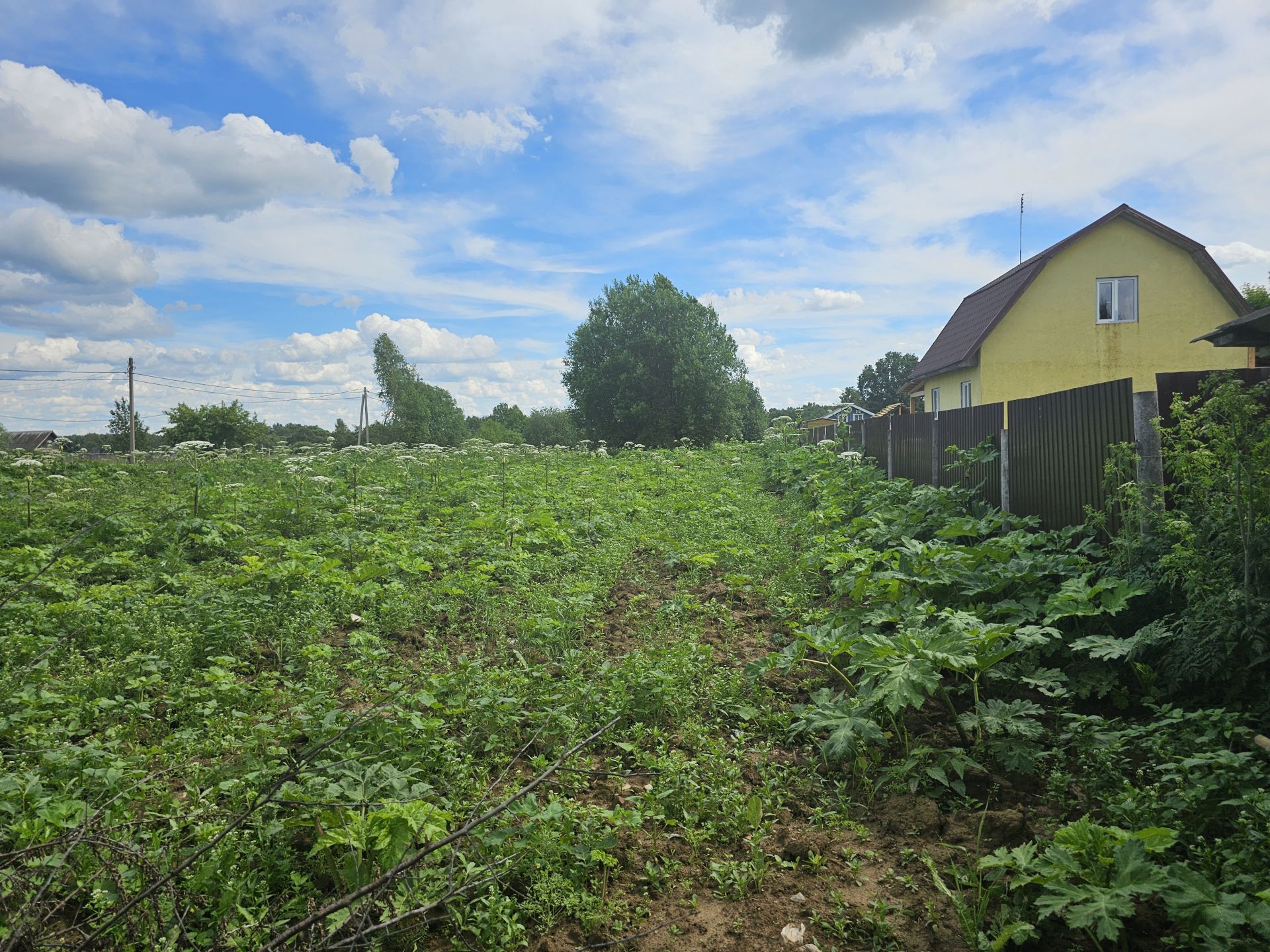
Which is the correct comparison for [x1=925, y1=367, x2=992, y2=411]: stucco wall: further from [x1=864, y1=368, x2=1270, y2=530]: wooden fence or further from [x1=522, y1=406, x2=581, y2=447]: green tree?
[x1=522, y1=406, x2=581, y2=447]: green tree

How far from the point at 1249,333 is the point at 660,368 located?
32.3m

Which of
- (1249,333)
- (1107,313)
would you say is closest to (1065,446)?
(1249,333)

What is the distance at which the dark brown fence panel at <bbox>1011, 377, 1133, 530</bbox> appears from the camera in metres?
5.87

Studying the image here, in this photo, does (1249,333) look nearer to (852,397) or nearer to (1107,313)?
(1107,313)

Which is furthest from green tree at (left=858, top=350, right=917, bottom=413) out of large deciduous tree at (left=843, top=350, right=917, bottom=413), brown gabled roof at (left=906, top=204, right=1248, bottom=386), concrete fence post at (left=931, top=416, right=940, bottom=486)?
concrete fence post at (left=931, top=416, right=940, bottom=486)

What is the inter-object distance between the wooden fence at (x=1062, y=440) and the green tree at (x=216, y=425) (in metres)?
35.3

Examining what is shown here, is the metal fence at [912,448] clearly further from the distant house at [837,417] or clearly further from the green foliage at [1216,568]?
the distant house at [837,417]

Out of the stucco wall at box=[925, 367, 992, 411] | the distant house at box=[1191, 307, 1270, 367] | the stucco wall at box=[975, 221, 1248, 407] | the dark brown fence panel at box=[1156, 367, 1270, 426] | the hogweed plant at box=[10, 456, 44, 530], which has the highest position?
the stucco wall at box=[975, 221, 1248, 407]

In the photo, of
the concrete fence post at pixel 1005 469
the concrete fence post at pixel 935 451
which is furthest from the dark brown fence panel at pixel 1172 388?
the concrete fence post at pixel 935 451

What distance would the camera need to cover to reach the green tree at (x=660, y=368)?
41.1 m

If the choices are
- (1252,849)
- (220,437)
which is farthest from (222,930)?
(220,437)

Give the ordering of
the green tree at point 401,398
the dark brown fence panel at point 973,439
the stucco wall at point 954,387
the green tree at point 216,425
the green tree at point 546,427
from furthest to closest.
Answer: the green tree at point 546,427 < the green tree at point 401,398 < the green tree at point 216,425 < the stucco wall at point 954,387 < the dark brown fence panel at point 973,439

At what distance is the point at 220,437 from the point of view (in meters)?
39.2

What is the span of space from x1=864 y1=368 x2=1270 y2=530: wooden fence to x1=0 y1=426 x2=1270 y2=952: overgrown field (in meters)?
0.81
